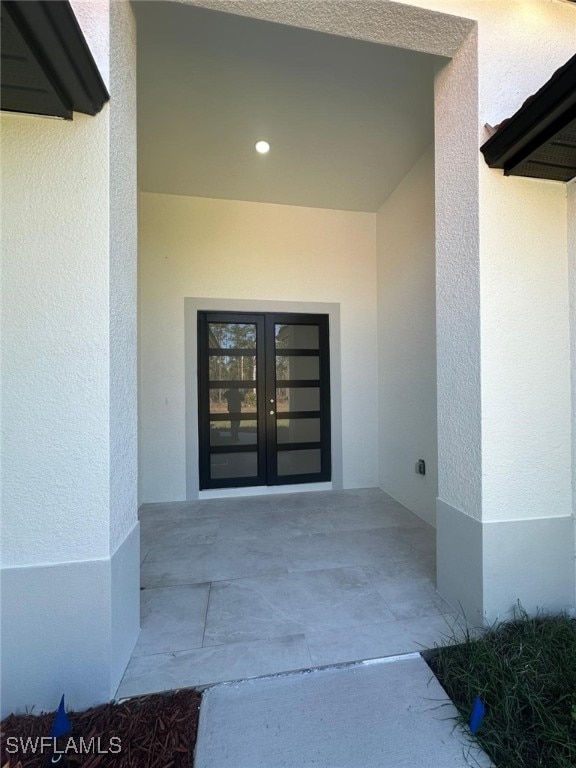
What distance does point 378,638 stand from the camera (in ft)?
5.71

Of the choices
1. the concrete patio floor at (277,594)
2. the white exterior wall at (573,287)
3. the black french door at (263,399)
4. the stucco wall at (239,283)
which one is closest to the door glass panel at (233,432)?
the black french door at (263,399)

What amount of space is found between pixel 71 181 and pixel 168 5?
4.86 ft

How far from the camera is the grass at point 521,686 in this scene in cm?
120

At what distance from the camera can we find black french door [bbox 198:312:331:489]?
4.27 metres

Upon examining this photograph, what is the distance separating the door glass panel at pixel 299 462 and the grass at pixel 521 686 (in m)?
2.84

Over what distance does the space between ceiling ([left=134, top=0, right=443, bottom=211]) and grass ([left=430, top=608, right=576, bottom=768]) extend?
11.5 feet

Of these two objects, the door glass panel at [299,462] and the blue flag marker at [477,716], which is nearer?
the blue flag marker at [477,716]

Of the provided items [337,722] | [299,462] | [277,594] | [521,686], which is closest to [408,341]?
[299,462]

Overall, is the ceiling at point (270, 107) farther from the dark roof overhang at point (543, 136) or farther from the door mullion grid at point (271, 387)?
the door mullion grid at point (271, 387)

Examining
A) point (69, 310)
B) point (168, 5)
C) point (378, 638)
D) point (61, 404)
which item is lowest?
point (378, 638)

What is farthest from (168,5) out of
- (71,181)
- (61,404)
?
(61,404)

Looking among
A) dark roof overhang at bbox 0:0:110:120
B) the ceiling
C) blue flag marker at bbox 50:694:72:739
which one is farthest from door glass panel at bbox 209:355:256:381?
blue flag marker at bbox 50:694:72:739

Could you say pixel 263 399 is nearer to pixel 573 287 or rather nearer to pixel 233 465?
pixel 233 465

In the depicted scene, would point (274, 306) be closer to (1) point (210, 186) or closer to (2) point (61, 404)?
(1) point (210, 186)
